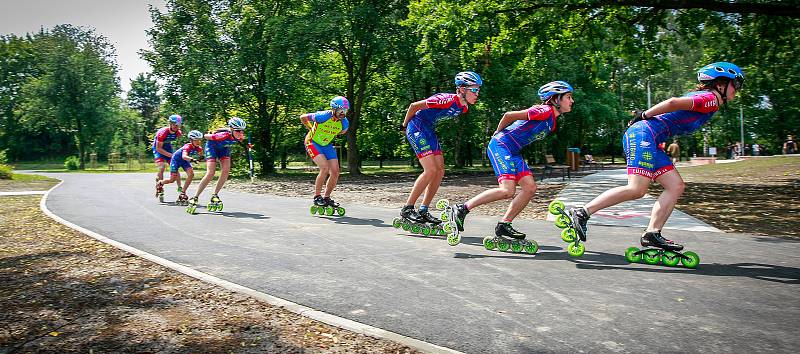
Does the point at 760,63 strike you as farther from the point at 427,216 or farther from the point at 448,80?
the point at 427,216

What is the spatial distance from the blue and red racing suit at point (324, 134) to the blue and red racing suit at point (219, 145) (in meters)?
2.14

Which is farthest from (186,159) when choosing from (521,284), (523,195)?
(521,284)

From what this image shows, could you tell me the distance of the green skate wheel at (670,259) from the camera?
214 inches

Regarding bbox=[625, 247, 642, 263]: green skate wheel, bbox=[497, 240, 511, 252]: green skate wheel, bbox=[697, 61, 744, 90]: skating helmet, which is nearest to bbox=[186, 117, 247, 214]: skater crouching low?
bbox=[497, 240, 511, 252]: green skate wheel

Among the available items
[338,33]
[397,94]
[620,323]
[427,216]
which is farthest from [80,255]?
[397,94]

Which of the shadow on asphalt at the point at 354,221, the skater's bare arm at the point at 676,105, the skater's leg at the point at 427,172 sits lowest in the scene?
the shadow on asphalt at the point at 354,221

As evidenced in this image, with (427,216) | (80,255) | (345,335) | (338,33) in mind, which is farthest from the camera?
(338,33)

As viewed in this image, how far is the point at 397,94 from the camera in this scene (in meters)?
31.9

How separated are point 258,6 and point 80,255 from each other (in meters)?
24.1

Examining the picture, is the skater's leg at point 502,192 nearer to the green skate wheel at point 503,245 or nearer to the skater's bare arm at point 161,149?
the green skate wheel at point 503,245

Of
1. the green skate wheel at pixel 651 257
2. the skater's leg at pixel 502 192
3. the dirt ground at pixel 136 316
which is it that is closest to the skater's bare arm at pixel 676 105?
the green skate wheel at pixel 651 257

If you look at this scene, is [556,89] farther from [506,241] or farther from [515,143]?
[506,241]

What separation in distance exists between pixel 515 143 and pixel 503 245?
4.32 feet

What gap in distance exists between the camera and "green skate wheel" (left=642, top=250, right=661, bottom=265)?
18.2 feet
